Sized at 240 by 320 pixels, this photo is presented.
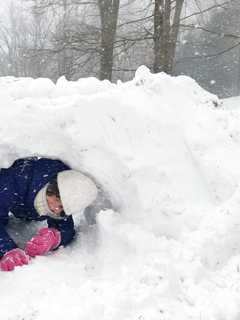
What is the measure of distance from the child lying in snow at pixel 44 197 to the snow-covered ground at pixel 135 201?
0.10 m

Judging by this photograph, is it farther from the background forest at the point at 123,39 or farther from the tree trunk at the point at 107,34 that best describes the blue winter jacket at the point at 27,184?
the tree trunk at the point at 107,34

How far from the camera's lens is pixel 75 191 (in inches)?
153

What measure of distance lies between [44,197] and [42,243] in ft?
1.10

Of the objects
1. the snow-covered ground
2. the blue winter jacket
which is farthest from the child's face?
the snow-covered ground

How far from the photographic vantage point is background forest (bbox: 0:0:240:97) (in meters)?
12.8

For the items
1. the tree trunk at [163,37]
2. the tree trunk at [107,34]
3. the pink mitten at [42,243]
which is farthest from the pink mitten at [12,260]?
the tree trunk at [107,34]

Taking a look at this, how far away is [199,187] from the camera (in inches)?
168

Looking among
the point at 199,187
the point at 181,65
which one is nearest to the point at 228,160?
the point at 199,187

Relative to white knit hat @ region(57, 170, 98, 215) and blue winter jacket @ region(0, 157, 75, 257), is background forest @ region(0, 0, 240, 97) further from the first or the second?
white knit hat @ region(57, 170, 98, 215)

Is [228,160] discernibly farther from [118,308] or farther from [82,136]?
[118,308]

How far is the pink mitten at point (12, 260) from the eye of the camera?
365 cm

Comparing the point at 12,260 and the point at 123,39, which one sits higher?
the point at 12,260

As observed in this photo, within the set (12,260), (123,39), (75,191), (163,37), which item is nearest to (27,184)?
(75,191)

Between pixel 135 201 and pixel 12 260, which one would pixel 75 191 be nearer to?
pixel 135 201
